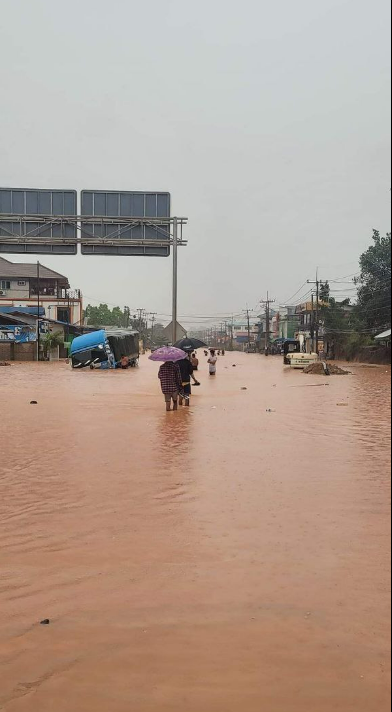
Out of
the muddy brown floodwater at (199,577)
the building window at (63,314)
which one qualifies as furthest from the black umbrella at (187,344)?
the building window at (63,314)

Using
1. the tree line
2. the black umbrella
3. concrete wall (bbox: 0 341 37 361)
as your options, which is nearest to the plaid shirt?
the black umbrella

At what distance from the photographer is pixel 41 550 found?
5.27 metres

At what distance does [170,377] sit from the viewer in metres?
15.0

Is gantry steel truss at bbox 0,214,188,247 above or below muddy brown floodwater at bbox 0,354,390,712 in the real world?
above

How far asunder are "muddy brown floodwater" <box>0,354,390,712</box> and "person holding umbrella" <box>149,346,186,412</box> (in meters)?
4.49

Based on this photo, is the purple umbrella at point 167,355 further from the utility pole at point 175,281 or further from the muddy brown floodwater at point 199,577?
the muddy brown floodwater at point 199,577

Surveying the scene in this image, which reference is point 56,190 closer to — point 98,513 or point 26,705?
point 98,513

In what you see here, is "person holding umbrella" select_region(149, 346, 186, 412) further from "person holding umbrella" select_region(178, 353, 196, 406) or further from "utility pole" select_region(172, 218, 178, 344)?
"utility pole" select_region(172, 218, 178, 344)

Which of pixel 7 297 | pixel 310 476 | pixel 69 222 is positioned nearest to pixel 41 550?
pixel 310 476

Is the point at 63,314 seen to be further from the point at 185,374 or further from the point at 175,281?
the point at 185,374

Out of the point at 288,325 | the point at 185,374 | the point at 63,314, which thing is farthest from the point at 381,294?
the point at 288,325

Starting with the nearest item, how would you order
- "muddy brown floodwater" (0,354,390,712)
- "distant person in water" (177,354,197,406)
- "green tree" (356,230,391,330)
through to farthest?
"green tree" (356,230,391,330), "muddy brown floodwater" (0,354,390,712), "distant person in water" (177,354,197,406)

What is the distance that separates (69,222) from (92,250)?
1355 mm

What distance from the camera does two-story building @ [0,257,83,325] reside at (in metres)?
60.8
